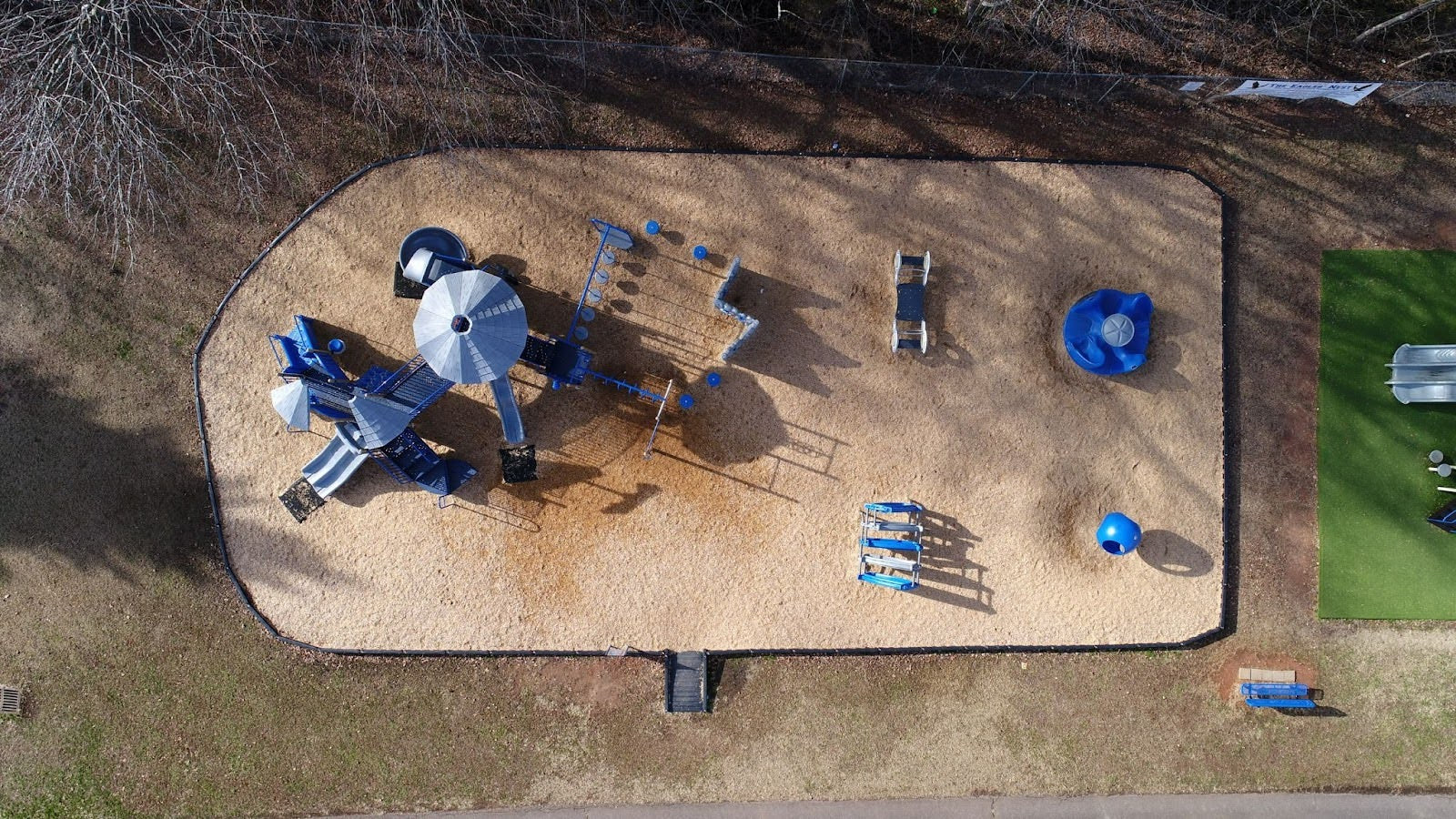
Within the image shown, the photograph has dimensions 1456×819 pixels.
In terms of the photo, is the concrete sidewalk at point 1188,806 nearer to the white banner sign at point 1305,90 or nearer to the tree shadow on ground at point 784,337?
the tree shadow on ground at point 784,337

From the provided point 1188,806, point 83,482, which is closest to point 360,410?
point 83,482

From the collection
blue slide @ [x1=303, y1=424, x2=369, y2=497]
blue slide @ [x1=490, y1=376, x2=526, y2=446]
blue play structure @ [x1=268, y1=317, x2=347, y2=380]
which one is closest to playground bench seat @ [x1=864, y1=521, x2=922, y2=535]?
blue slide @ [x1=490, y1=376, x2=526, y2=446]

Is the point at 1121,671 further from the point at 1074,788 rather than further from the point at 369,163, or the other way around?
the point at 369,163

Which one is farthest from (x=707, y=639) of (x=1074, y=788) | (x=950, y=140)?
(x=950, y=140)

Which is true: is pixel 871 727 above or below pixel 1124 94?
below

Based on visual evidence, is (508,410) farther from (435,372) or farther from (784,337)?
(784,337)

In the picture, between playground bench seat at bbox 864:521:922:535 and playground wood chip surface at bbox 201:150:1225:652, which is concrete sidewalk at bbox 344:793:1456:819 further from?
playground bench seat at bbox 864:521:922:535

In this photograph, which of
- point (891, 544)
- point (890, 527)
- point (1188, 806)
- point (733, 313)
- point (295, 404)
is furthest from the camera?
point (1188, 806)
